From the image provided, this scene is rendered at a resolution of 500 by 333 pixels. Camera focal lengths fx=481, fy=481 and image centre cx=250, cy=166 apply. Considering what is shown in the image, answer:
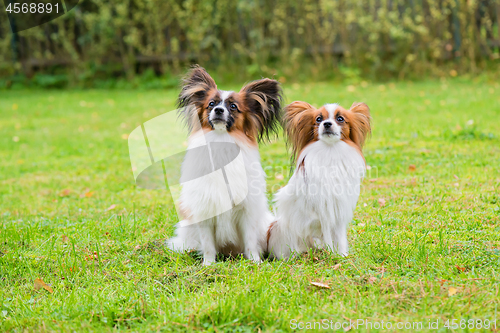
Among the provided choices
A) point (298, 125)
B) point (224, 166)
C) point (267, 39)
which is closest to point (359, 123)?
point (298, 125)

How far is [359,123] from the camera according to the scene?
11.3ft

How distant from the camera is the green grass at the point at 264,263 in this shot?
2.66m

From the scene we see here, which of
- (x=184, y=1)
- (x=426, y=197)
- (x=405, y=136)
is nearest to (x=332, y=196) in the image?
(x=426, y=197)

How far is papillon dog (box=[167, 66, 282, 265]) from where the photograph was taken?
340 centimetres

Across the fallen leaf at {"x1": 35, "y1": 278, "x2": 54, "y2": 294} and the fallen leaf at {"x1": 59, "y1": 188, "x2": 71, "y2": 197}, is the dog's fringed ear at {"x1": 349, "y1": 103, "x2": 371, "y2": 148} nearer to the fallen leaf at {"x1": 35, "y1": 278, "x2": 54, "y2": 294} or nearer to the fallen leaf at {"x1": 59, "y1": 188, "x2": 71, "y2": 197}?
the fallen leaf at {"x1": 35, "y1": 278, "x2": 54, "y2": 294}

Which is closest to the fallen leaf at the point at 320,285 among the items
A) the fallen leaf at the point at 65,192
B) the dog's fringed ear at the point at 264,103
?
the dog's fringed ear at the point at 264,103

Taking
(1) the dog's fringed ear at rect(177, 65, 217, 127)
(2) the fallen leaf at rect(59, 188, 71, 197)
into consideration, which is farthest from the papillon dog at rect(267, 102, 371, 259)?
(2) the fallen leaf at rect(59, 188, 71, 197)

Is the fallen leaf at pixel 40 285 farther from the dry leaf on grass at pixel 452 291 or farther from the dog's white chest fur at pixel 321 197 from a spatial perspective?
the dry leaf on grass at pixel 452 291

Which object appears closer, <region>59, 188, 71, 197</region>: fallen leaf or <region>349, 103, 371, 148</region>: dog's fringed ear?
<region>349, 103, 371, 148</region>: dog's fringed ear

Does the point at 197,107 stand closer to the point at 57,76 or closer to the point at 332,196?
the point at 332,196

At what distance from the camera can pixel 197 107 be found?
354 centimetres

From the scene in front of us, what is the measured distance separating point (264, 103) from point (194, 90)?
52 centimetres

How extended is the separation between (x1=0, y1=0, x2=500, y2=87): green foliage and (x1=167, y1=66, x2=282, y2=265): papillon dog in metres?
8.47

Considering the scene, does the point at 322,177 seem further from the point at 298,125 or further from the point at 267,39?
the point at 267,39
